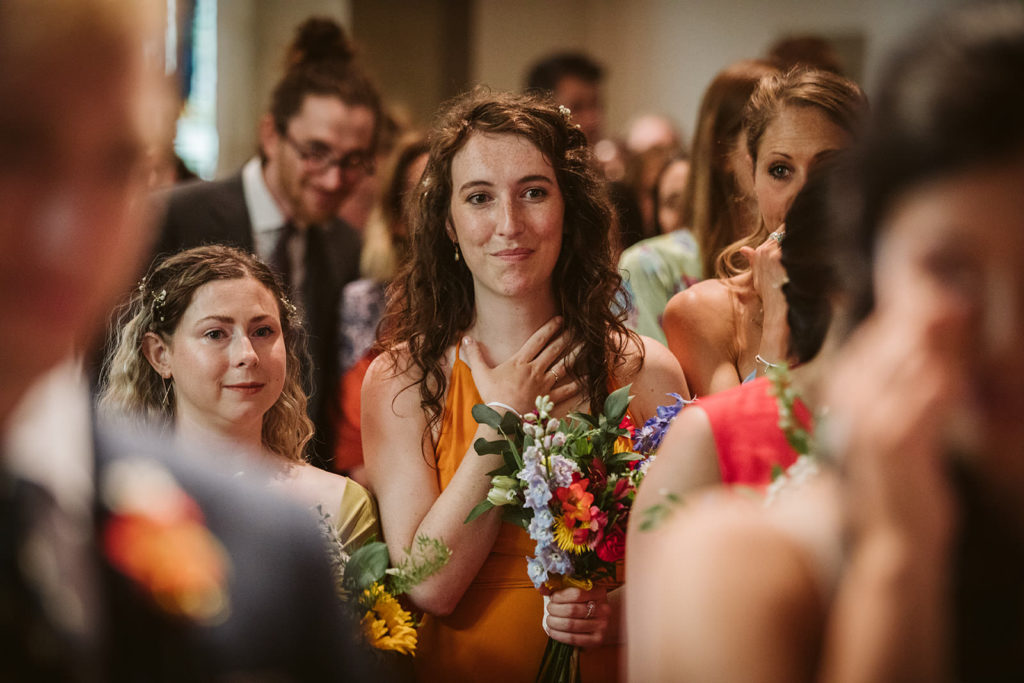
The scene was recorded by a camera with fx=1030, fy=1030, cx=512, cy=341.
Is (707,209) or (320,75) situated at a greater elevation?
(320,75)

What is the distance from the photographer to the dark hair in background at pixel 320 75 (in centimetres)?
322

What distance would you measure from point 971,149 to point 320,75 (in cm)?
272

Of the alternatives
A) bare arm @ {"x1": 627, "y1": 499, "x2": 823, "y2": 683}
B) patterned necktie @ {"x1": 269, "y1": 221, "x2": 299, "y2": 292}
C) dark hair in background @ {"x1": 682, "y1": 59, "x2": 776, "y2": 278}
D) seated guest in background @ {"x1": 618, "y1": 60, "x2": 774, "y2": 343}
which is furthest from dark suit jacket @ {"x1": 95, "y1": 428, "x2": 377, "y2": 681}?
patterned necktie @ {"x1": 269, "y1": 221, "x2": 299, "y2": 292}

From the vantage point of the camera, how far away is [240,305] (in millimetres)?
1945

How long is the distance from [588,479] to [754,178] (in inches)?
32.3

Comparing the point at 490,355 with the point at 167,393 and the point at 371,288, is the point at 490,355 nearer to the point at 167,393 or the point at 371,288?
the point at 167,393

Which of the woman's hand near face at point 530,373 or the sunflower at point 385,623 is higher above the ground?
the woman's hand near face at point 530,373

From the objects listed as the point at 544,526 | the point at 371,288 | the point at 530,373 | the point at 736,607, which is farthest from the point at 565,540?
the point at 371,288

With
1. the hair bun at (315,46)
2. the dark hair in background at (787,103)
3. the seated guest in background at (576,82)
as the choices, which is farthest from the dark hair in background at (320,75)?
the seated guest in background at (576,82)

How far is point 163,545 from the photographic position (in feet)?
2.36

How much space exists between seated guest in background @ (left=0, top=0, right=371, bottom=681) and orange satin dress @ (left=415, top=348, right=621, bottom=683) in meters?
1.22

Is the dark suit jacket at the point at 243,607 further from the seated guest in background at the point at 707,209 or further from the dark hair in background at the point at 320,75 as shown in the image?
the dark hair in background at the point at 320,75

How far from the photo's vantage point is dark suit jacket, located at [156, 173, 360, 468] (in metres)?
2.41

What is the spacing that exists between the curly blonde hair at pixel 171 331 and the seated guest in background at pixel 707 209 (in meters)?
0.83
